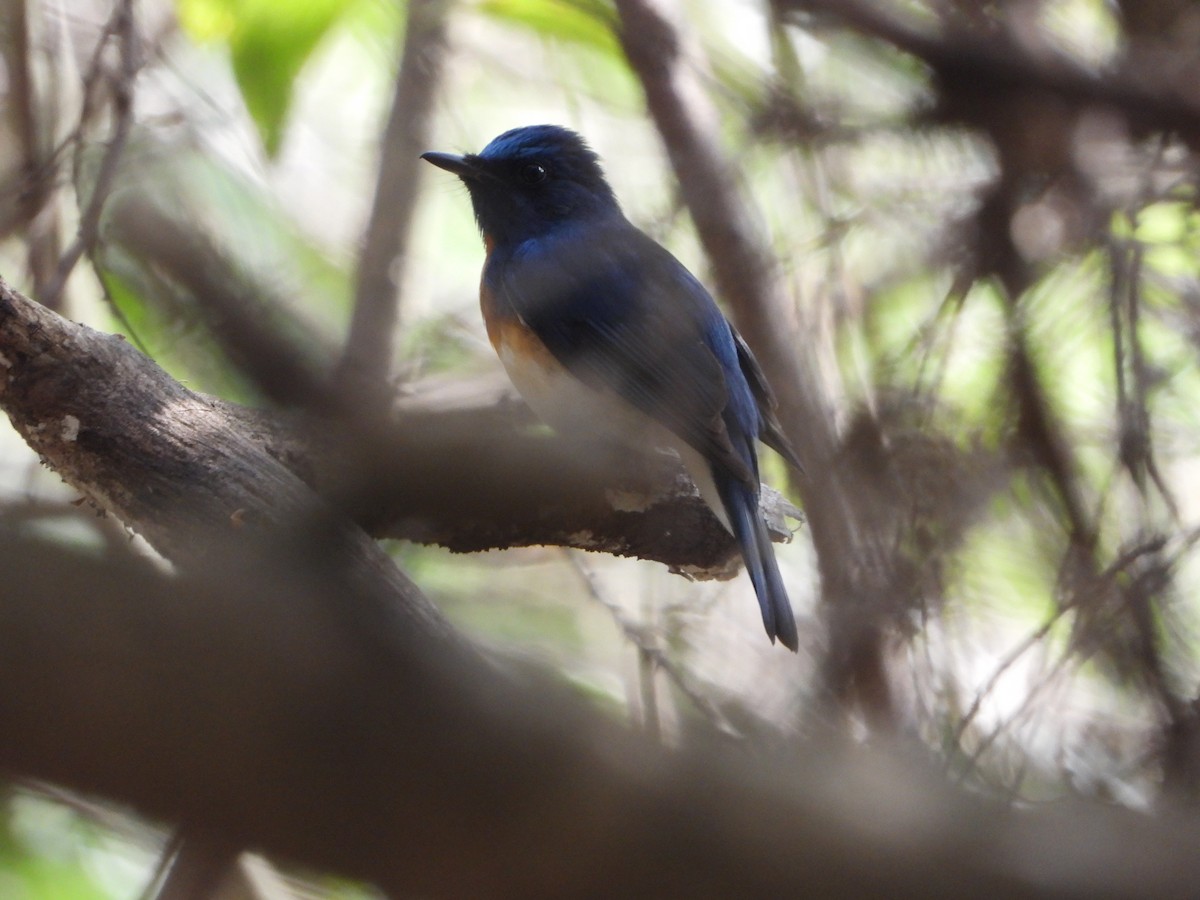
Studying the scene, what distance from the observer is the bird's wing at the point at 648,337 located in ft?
9.61

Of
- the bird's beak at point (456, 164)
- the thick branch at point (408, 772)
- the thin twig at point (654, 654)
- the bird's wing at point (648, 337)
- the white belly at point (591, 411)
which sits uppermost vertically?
the bird's beak at point (456, 164)

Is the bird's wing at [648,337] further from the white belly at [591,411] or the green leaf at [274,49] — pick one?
the green leaf at [274,49]

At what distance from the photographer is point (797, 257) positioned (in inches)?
122

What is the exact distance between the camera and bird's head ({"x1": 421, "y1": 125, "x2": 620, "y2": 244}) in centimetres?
358

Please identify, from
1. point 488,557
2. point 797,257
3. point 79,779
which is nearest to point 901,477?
point 797,257

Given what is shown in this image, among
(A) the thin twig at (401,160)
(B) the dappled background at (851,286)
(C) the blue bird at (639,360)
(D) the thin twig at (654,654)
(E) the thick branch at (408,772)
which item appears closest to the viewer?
(E) the thick branch at (408,772)

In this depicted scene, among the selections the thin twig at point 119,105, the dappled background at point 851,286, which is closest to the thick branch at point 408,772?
the dappled background at point 851,286

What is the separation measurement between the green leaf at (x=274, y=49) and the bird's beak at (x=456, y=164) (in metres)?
0.69

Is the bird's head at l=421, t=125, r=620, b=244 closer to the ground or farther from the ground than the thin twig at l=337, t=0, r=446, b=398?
farther from the ground

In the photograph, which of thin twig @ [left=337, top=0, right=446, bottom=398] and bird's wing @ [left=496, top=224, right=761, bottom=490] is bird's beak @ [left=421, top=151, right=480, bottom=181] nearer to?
thin twig @ [left=337, top=0, right=446, bottom=398]

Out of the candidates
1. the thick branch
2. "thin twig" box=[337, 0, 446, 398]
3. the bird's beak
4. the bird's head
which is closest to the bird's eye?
the bird's head

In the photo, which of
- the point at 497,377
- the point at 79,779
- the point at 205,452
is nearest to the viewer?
the point at 79,779

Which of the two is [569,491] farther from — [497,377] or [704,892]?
[497,377]

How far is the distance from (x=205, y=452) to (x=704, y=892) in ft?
4.95
